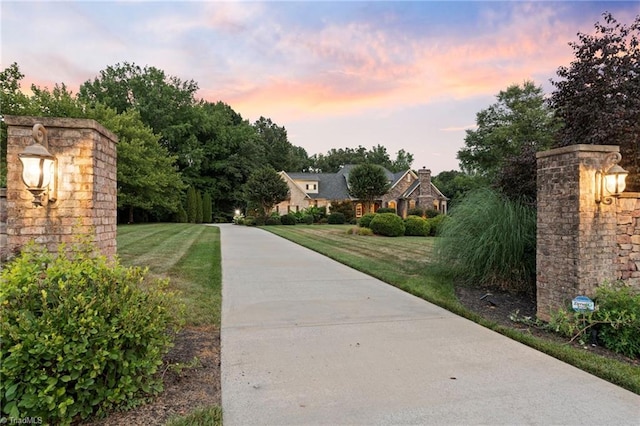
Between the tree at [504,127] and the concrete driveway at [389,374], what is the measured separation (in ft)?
61.3

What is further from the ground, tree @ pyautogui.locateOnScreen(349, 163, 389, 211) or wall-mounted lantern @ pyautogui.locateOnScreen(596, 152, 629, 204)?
tree @ pyautogui.locateOnScreen(349, 163, 389, 211)

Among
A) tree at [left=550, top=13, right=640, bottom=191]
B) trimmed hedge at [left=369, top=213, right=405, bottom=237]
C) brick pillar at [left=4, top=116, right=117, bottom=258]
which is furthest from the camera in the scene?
trimmed hedge at [left=369, top=213, right=405, bottom=237]

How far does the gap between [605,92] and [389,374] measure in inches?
239

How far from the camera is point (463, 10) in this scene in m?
7.29

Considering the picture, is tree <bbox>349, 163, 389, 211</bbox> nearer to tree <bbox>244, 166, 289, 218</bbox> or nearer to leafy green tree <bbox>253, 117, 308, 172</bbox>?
tree <bbox>244, 166, 289, 218</bbox>

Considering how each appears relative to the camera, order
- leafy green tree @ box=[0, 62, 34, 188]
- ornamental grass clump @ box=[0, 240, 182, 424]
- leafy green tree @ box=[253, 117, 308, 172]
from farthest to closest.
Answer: leafy green tree @ box=[253, 117, 308, 172]
leafy green tree @ box=[0, 62, 34, 188]
ornamental grass clump @ box=[0, 240, 182, 424]

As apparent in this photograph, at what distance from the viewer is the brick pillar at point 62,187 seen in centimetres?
288

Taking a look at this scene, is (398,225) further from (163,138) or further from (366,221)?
(163,138)

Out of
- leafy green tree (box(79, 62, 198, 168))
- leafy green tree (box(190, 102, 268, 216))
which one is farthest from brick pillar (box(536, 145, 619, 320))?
leafy green tree (box(79, 62, 198, 168))

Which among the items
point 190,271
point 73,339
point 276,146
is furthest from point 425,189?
point 73,339

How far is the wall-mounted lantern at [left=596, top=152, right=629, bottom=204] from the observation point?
389cm

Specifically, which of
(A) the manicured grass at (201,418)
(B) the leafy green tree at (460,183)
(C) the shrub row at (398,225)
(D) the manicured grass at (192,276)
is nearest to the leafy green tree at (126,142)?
(D) the manicured grass at (192,276)

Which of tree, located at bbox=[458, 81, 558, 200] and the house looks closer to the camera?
tree, located at bbox=[458, 81, 558, 200]

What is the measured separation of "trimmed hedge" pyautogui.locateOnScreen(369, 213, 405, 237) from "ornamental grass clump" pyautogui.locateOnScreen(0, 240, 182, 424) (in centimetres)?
1517
